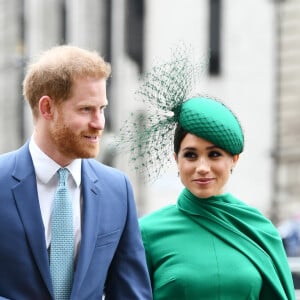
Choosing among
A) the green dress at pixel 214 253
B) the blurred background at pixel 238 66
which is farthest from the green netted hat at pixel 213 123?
the blurred background at pixel 238 66

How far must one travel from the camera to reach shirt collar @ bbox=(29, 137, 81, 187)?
4.04 m

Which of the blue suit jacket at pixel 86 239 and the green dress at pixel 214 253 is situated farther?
the green dress at pixel 214 253

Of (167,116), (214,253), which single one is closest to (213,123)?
(167,116)

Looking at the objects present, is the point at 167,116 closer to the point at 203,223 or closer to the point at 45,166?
the point at 203,223

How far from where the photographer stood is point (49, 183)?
13.4 feet

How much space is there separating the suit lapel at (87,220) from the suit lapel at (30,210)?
119 mm

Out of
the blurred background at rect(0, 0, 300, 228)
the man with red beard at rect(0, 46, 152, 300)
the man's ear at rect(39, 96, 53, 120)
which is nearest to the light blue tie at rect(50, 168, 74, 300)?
the man with red beard at rect(0, 46, 152, 300)

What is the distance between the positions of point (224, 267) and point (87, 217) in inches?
29.5

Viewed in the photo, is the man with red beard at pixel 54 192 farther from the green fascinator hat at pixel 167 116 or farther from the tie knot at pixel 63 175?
the green fascinator hat at pixel 167 116

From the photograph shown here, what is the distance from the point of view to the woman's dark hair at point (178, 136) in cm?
464

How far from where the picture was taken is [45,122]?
4012 millimetres

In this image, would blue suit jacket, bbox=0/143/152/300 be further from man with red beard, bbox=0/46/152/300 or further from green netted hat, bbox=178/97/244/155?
green netted hat, bbox=178/97/244/155

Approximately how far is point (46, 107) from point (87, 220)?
0.41 metres

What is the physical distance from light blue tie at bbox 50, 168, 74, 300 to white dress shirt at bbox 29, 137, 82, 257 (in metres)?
0.04
